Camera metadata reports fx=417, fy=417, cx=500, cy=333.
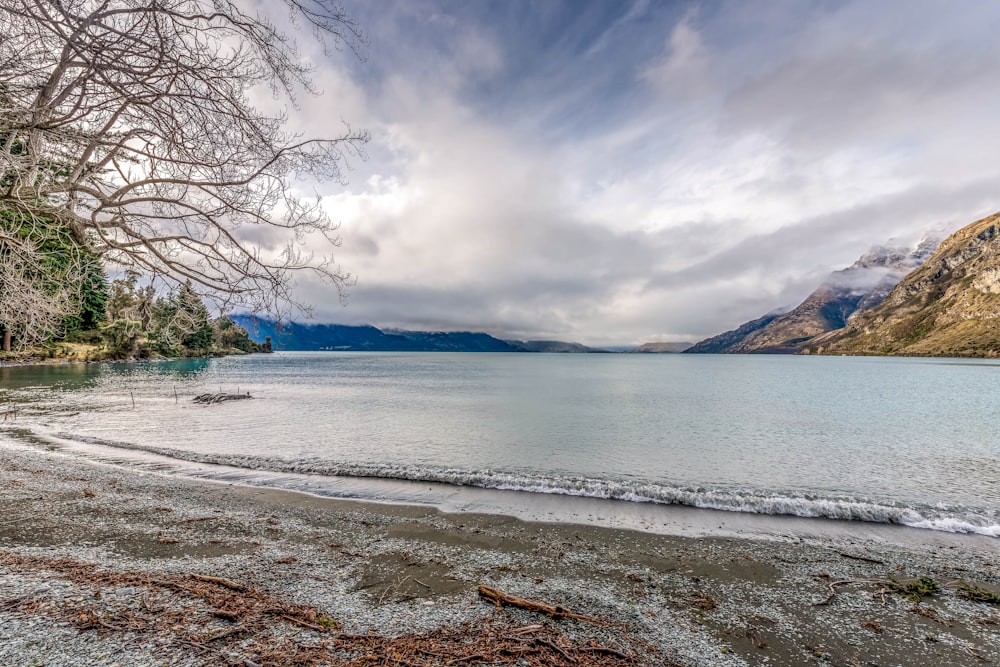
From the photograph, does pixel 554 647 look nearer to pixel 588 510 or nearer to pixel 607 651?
pixel 607 651

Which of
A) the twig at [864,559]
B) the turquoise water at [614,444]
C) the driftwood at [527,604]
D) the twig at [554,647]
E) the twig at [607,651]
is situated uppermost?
the twig at [554,647]

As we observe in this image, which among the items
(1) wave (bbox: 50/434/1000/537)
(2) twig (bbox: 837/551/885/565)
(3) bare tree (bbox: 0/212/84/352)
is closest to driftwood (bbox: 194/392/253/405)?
(1) wave (bbox: 50/434/1000/537)

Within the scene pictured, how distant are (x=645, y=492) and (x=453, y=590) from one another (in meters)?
9.15

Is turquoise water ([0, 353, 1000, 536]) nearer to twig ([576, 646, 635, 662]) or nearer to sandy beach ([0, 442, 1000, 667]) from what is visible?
sandy beach ([0, 442, 1000, 667])

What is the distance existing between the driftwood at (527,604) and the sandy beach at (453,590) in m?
0.04

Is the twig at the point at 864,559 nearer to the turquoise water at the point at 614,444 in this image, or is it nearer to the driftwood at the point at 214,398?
the turquoise water at the point at 614,444

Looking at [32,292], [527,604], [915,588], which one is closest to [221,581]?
[527,604]

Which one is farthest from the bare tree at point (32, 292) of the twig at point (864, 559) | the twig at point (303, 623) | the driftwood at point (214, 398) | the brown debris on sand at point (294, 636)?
the driftwood at point (214, 398)

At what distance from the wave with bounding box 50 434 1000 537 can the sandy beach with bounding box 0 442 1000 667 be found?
115cm

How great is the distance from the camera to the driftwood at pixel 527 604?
20.5ft

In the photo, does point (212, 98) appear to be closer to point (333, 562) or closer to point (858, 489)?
point (333, 562)

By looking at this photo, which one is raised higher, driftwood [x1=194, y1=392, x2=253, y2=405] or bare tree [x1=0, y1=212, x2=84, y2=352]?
bare tree [x1=0, y1=212, x2=84, y2=352]

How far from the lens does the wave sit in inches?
489

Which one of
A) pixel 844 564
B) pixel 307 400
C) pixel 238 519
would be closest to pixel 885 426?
pixel 844 564
